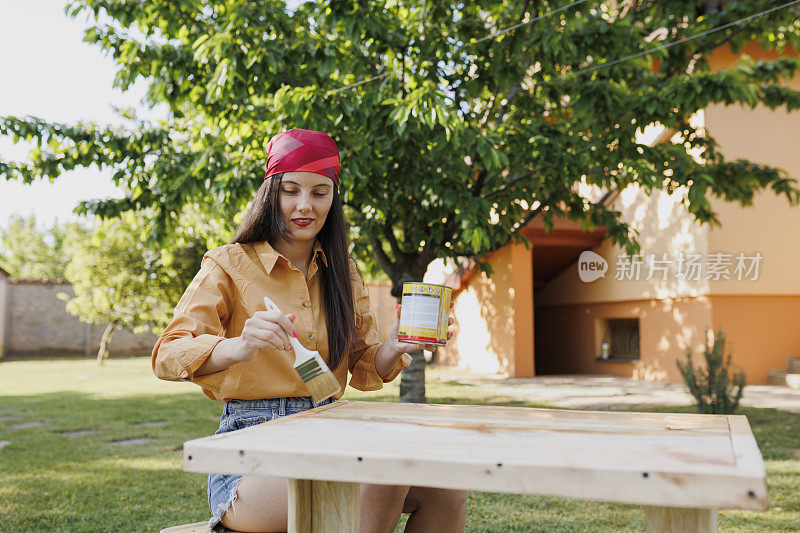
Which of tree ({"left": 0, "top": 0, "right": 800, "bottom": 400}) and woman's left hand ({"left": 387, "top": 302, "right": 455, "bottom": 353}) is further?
tree ({"left": 0, "top": 0, "right": 800, "bottom": 400})

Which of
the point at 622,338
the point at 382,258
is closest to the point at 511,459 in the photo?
the point at 382,258

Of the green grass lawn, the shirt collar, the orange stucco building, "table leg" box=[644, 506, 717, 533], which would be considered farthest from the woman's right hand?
the orange stucco building

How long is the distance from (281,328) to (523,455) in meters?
0.69

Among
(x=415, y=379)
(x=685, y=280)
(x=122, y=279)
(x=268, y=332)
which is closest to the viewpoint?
(x=268, y=332)

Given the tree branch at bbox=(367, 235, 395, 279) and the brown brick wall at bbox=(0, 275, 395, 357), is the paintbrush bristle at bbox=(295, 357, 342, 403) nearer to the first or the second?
the tree branch at bbox=(367, 235, 395, 279)

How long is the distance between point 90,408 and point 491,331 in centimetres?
760

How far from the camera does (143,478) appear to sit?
479cm

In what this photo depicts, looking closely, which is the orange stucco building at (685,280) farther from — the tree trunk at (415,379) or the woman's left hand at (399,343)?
the woman's left hand at (399,343)

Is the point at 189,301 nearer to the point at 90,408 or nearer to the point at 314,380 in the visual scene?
the point at 314,380

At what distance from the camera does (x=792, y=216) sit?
11.1 m

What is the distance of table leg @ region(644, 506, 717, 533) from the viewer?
130cm

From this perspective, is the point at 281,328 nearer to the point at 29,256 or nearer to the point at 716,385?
the point at 716,385

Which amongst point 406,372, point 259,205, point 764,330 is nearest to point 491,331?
point 764,330

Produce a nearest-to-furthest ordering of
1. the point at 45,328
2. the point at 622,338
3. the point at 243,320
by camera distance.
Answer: the point at 243,320 < the point at 622,338 < the point at 45,328
